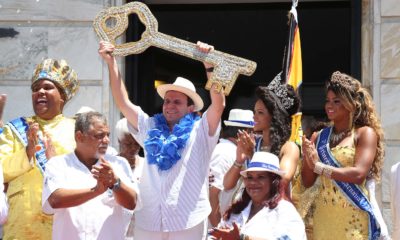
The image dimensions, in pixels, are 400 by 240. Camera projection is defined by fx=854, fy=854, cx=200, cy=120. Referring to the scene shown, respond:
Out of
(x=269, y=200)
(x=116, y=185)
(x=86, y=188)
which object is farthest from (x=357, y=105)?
(x=86, y=188)

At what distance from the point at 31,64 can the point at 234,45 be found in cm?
227

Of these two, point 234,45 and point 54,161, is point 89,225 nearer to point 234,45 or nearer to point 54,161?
point 54,161

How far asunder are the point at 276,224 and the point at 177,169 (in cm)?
93

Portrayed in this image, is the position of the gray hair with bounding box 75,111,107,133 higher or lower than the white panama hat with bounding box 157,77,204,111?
lower

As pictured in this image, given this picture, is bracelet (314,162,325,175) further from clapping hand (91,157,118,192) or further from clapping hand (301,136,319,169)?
clapping hand (91,157,118,192)

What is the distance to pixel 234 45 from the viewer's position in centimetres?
930

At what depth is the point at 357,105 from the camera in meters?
5.79

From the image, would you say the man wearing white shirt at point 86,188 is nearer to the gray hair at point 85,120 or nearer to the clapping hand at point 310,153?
the gray hair at point 85,120

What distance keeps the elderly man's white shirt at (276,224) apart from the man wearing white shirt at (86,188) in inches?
30.1

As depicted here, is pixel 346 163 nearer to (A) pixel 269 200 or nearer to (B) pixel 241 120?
(A) pixel 269 200

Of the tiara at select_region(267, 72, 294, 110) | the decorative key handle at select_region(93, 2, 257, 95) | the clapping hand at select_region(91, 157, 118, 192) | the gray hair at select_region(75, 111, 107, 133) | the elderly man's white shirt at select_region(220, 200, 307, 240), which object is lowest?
the elderly man's white shirt at select_region(220, 200, 307, 240)

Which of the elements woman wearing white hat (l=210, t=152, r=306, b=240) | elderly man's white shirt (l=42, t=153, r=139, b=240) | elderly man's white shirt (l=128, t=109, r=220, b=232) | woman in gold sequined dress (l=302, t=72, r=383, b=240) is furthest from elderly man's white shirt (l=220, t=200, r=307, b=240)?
elderly man's white shirt (l=42, t=153, r=139, b=240)

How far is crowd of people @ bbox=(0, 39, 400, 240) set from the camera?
17.4 ft

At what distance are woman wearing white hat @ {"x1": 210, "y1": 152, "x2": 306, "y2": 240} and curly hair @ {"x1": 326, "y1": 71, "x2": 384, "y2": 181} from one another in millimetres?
816
